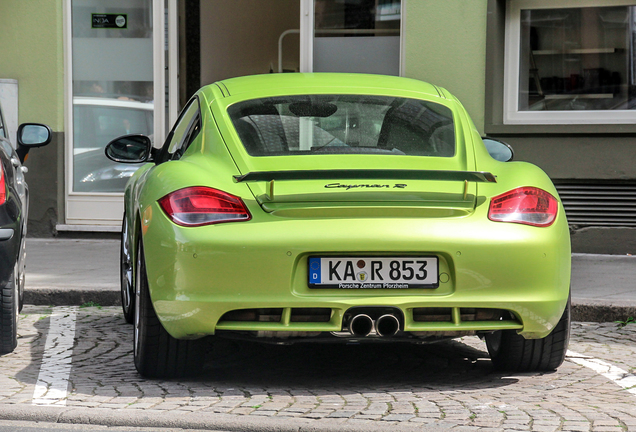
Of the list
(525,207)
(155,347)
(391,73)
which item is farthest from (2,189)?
(391,73)

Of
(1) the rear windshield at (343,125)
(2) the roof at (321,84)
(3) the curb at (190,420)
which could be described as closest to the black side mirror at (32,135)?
(2) the roof at (321,84)

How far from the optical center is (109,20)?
35.4ft

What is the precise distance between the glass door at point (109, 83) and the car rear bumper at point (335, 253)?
6.87 meters

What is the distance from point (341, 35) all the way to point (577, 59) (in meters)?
2.50

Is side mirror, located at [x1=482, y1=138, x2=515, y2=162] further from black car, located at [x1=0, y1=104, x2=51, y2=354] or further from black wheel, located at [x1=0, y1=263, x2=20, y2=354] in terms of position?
black wheel, located at [x1=0, y1=263, x2=20, y2=354]

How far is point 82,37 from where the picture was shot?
423 inches

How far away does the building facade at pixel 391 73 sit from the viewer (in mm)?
9430

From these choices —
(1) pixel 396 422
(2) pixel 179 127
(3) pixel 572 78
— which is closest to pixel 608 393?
(1) pixel 396 422

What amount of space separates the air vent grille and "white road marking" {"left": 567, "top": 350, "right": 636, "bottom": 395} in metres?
4.51

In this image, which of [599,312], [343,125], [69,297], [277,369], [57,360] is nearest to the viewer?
[343,125]

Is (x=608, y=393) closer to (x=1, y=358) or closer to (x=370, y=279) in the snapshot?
(x=370, y=279)

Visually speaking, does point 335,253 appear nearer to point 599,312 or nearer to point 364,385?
point 364,385

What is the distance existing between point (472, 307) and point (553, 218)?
1.80 ft

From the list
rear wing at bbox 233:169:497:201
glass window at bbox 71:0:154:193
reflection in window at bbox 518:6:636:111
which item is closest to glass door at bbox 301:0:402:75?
reflection in window at bbox 518:6:636:111
